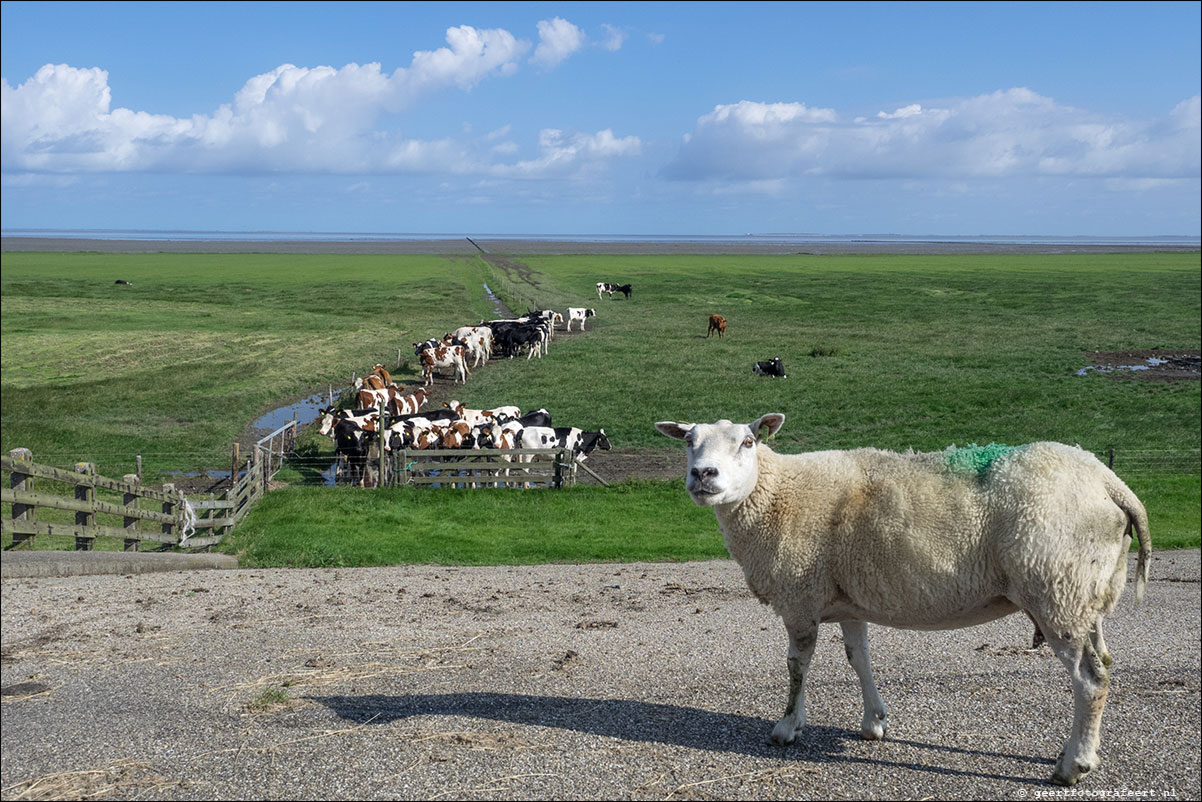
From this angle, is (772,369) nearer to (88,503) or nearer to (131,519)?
(131,519)

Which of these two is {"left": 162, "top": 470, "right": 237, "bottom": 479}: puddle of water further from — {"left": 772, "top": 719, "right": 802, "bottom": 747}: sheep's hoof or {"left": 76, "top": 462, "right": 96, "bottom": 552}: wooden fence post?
{"left": 772, "top": 719, "right": 802, "bottom": 747}: sheep's hoof

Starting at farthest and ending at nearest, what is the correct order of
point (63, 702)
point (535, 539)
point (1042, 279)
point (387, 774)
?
point (1042, 279), point (535, 539), point (63, 702), point (387, 774)

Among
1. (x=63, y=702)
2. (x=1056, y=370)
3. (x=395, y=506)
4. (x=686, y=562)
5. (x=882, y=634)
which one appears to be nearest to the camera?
(x=63, y=702)

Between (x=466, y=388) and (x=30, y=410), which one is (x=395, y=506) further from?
(x=30, y=410)

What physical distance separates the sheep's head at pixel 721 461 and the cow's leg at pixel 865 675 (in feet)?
4.49

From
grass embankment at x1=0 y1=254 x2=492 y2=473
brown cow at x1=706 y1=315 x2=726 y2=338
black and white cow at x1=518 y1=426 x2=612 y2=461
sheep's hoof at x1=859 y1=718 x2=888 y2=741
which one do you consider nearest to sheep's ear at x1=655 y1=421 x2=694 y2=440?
sheep's hoof at x1=859 y1=718 x2=888 y2=741

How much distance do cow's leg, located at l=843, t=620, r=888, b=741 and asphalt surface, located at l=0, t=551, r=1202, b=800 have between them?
0.14m

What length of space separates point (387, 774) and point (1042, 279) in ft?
309

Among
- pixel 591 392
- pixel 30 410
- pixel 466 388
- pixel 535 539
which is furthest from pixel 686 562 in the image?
pixel 30 410

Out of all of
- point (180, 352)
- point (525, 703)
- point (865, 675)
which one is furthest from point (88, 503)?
point (180, 352)

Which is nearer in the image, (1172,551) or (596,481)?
→ (1172,551)

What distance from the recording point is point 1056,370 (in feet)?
109

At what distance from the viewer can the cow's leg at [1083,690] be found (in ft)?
20.6

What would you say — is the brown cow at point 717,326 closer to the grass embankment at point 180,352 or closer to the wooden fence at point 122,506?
the grass embankment at point 180,352
